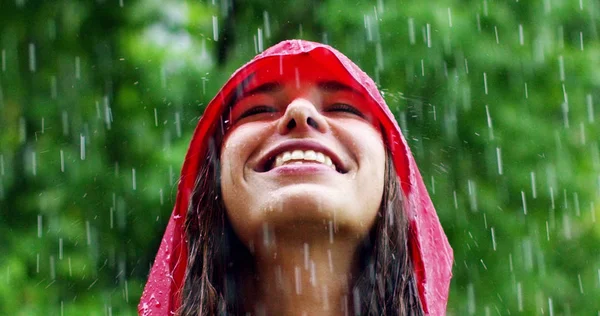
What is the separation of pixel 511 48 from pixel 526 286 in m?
1.24

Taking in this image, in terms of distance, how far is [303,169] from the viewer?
2182 millimetres

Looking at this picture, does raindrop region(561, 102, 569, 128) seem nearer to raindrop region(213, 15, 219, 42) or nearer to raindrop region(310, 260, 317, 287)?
raindrop region(213, 15, 219, 42)

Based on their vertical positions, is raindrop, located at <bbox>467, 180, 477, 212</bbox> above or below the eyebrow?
below

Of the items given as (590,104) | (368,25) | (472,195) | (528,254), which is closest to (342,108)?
(368,25)

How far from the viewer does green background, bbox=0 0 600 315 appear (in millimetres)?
4363

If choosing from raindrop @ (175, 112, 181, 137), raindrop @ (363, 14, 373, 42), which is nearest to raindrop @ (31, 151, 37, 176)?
raindrop @ (175, 112, 181, 137)

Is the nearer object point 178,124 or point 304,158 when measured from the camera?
point 304,158

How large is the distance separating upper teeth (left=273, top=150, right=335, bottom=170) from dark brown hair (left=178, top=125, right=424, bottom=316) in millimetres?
248

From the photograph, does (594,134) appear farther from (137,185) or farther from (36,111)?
(36,111)

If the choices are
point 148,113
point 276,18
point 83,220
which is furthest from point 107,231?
point 276,18

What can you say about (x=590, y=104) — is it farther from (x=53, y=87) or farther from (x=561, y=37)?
(x=53, y=87)

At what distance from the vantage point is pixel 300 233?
2.21 metres

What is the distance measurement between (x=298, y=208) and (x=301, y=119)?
247mm

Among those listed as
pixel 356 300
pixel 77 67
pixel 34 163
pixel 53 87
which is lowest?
pixel 356 300
